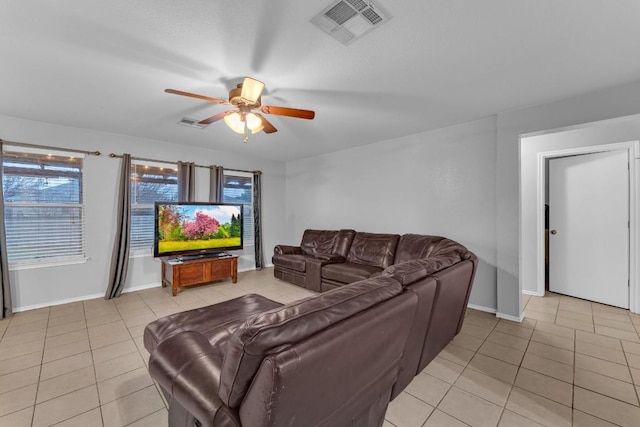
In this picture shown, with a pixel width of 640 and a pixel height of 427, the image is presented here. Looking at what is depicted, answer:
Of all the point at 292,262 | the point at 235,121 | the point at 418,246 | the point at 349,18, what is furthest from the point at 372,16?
the point at 292,262

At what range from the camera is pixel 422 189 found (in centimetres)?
404

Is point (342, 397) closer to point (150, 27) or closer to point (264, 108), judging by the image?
point (264, 108)

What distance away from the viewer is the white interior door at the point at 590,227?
11.4 feet

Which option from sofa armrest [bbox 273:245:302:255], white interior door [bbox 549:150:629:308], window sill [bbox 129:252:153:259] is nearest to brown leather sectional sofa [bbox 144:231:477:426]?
window sill [bbox 129:252:153:259]

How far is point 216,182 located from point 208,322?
358 centimetres

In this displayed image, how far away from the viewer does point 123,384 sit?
1996 millimetres

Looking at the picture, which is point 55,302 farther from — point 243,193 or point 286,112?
point 286,112

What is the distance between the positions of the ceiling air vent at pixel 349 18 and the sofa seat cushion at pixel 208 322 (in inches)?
83.8

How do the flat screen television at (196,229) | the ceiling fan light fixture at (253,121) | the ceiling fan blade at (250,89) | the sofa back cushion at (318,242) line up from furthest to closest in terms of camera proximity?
the sofa back cushion at (318,242) < the flat screen television at (196,229) < the ceiling fan light fixture at (253,121) < the ceiling fan blade at (250,89)

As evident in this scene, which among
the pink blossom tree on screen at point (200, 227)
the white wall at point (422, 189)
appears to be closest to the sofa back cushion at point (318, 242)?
the white wall at point (422, 189)

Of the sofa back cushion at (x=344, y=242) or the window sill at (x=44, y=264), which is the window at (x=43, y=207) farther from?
the sofa back cushion at (x=344, y=242)

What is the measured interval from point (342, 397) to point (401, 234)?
3387 millimetres

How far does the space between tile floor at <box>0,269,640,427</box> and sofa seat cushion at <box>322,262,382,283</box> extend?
1.24m

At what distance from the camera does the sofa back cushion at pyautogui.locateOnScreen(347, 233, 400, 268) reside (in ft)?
12.9
